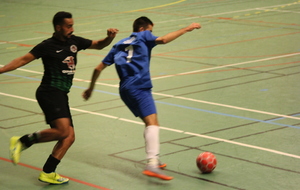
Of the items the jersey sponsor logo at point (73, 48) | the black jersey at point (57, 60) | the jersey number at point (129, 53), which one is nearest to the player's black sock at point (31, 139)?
the black jersey at point (57, 60)

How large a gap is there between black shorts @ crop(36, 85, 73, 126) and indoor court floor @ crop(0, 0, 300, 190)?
94 cm

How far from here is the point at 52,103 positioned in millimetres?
7578

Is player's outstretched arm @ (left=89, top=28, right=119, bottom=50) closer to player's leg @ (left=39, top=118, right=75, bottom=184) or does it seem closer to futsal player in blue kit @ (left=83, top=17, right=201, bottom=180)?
futsal player in blue kit @ (left=83, top=17, right=201, bottom=180)

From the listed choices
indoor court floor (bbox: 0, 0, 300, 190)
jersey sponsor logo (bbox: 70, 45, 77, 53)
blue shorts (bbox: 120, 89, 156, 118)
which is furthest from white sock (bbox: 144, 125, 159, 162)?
jersey sponsor logo (bbox: 70, 45, 77, 53)

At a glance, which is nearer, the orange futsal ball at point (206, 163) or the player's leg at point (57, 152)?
the player's leg at point (57, 152)

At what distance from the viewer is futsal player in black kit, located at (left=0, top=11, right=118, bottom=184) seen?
24.8 ft

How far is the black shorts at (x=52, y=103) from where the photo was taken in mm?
7566

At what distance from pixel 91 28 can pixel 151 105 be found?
15.4 metres

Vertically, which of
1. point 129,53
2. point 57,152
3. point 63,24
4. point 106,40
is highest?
point 63,24

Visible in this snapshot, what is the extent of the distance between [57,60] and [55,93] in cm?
45

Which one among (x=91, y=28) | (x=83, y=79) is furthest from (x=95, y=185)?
(x=91, y=28)

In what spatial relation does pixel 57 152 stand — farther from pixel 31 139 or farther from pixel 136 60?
pixel 136 60

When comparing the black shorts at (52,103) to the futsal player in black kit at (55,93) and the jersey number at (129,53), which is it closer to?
the futsal player in black kit at (55,93)

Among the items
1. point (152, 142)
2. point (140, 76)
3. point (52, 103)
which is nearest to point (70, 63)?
point (52, 103)
